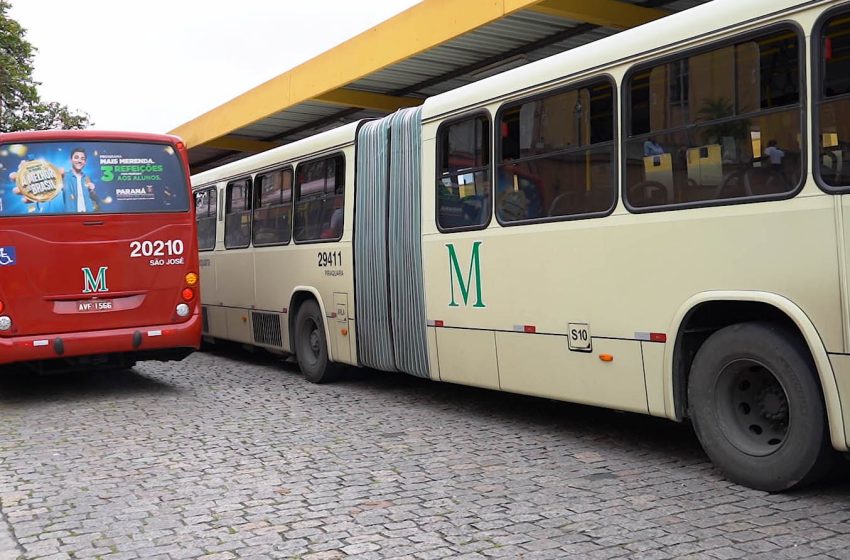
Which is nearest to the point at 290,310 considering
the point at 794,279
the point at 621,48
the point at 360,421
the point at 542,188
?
the point at 360,421

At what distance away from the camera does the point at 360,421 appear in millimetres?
8383

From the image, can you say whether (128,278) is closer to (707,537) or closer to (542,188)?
(542,188)

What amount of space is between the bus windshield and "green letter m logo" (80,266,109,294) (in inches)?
25.9

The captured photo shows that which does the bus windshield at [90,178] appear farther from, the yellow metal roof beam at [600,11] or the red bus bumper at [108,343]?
the yellow metal roof beam at [600,11]

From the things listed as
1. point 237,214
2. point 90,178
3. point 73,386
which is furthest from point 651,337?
point 237,214

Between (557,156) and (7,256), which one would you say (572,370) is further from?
(7,256)

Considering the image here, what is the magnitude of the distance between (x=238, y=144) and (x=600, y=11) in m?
14.5

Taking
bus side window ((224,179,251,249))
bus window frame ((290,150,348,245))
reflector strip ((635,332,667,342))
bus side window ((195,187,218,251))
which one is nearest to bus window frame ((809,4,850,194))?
reflector strip ((635,332,667,342))

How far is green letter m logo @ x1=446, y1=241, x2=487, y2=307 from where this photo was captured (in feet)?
26.0

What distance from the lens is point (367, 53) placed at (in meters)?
16.2

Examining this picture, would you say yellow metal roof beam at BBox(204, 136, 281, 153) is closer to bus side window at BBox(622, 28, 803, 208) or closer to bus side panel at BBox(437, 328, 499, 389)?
bus side panel at BBox(437, 328, 499, 389)

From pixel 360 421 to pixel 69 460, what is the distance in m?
2.53

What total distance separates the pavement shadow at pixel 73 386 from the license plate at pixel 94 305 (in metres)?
1.10

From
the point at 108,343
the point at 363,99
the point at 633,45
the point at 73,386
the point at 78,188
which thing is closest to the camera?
the point at 633,45
